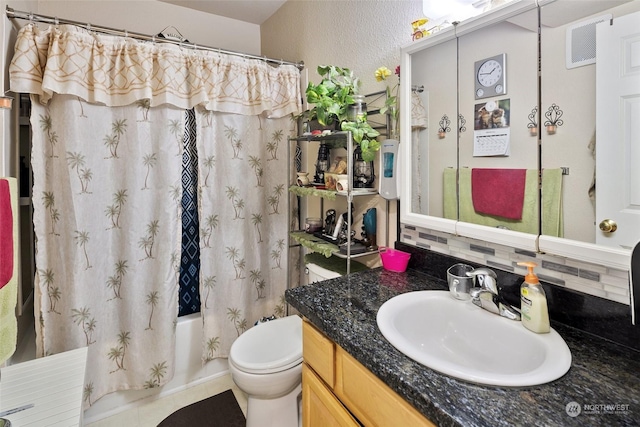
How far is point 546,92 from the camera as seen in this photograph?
92 cm

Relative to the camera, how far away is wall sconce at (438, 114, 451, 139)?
3.99 ft

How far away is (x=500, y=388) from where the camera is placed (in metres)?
0.67

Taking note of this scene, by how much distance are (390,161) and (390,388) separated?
0.96 meters

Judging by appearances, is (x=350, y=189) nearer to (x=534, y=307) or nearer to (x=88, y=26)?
(x=534, y=307)

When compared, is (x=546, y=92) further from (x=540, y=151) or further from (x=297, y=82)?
(x=297, y=82)

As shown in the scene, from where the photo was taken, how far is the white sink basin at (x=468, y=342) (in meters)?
0.71

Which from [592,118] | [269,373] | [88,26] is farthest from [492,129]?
[88,26]

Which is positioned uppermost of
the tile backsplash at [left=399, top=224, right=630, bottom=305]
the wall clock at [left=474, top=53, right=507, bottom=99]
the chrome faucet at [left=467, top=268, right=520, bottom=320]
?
the wall clock at [left=474, top=53, right=507, bottom=99]

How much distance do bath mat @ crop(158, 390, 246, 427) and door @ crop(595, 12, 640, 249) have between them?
1.80 m

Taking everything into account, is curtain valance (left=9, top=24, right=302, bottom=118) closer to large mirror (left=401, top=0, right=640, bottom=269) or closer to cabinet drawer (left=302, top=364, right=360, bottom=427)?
large mirror (left=401, top=0, right=640, bottom=269)

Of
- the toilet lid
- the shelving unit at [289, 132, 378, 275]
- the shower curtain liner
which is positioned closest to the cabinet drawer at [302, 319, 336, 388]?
the toilet lid

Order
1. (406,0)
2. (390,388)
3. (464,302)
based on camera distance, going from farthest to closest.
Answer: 1. (406,0)
2. (464,302)
3. (390,388)

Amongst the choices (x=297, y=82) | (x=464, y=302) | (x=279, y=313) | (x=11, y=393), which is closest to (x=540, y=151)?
(x=464, y=302)

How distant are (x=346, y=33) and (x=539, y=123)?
1196 millimetres
